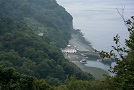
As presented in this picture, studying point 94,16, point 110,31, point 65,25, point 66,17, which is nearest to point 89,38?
point 110,31

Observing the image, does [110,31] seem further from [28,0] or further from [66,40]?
[28,0]

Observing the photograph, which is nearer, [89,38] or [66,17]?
[89,38]


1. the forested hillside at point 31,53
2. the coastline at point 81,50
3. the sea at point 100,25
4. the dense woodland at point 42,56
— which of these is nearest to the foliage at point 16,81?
the dense woodland at point 42,56

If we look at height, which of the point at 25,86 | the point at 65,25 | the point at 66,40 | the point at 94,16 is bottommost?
the point at 25,86

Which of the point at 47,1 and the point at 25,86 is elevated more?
the point at 47,1

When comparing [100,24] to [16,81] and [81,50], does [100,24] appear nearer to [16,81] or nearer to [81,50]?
[81,50]

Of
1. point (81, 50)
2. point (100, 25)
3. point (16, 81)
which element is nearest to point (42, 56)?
point (81, 50)

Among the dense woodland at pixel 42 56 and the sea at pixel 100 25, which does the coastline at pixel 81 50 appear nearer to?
the sea at pixel 100 25
